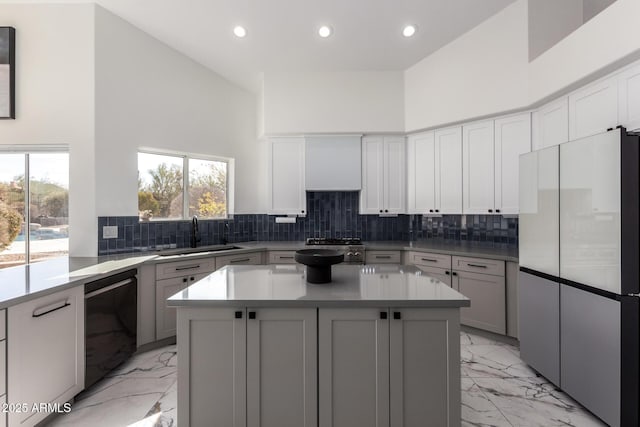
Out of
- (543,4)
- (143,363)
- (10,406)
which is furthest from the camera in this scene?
(543,4)

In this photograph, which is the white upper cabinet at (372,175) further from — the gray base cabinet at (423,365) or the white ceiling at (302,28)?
the gray base cabinet at (423,365)

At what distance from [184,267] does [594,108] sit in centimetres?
386

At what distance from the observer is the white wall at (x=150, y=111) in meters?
3.15

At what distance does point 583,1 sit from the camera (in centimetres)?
313

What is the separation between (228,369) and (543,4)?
4.12 meters

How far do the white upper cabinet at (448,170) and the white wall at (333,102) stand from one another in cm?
59

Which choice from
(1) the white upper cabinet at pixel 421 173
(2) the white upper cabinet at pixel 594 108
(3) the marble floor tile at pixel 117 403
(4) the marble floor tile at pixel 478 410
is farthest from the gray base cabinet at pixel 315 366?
(1) the white upper cabinet at pixel 421 173

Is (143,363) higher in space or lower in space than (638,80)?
lower

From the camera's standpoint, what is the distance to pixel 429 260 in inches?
145

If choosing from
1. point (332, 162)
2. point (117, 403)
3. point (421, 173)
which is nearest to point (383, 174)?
point (421, 173)

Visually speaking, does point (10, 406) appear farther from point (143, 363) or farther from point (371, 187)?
point (371, 187)

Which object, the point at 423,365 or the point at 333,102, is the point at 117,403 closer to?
the point at 423,365

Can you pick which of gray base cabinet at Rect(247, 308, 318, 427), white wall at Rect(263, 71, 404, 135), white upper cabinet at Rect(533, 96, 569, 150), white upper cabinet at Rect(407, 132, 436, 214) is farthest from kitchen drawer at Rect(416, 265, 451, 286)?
gray base cabinet at Rect(247, 308, 318, 427)

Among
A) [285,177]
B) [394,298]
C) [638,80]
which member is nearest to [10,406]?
[394,298]
